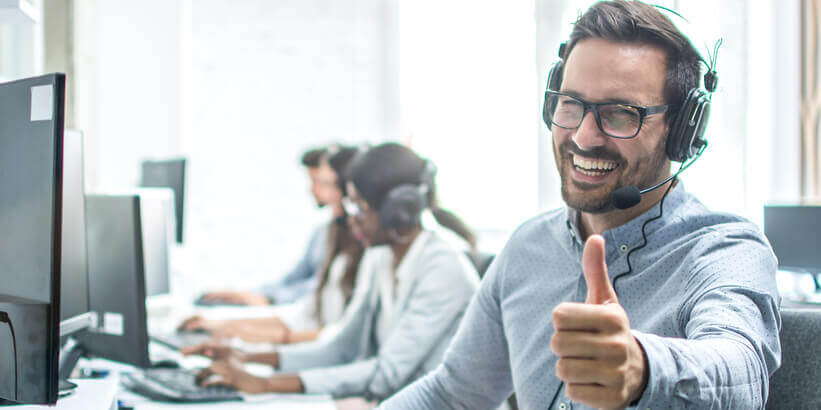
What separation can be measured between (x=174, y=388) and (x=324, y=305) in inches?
49.3

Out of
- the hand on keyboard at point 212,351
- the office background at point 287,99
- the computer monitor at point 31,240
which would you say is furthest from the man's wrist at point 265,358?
the office background at point 287,99

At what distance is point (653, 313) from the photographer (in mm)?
936

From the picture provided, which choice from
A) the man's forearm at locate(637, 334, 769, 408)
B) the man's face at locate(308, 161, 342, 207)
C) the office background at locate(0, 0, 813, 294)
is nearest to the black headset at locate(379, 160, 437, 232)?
the man's forearm at locate(637, 334, 769, 408)

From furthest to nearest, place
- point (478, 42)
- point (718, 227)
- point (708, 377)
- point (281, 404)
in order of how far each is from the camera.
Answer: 1. point (478, 42)
2. point (281, 404)
3. point (718, 227)
4. point (708, 377)

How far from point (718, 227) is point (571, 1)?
2514mm

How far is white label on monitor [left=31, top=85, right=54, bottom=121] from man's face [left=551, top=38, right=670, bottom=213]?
0.69 meters

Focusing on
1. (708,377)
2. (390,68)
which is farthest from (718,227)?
(390,68)

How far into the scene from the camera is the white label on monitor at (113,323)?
1478mm

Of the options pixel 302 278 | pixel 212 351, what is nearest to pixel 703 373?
pixel 212 351

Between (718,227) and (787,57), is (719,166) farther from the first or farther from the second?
(718,227)

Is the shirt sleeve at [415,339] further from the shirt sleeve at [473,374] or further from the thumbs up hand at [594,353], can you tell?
the thumbs up hand at [594,353]

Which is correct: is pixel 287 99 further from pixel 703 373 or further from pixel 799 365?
pixel 703 373

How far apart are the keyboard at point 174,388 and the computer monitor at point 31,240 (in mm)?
712

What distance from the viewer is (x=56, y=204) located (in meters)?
0.76
